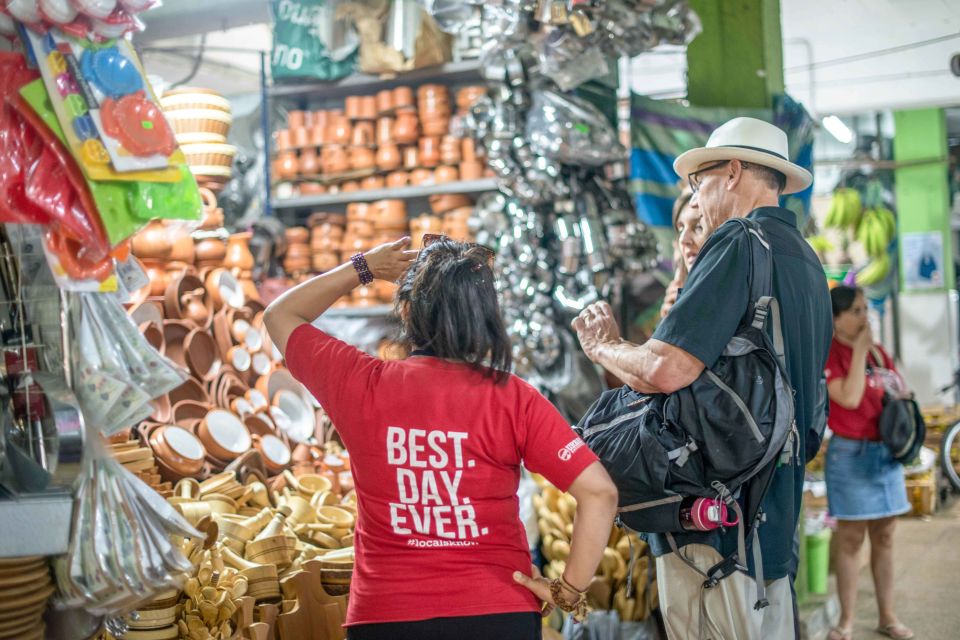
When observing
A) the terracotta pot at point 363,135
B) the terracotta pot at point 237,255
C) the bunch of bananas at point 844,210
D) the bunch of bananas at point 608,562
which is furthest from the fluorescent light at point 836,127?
the bunch of bananas at point 608,562

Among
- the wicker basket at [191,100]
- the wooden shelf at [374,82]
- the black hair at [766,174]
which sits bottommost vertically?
the black hair at [766,174]

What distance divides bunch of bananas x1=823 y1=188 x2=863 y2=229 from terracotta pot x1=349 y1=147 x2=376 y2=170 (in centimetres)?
907

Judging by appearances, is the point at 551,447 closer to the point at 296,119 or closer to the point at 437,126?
the point at 437,126

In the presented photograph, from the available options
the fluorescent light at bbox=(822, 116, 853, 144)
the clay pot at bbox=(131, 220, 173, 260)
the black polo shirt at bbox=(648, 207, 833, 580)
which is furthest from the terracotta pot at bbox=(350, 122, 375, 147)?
the fluorescent light at bbox=(822, 116, 853, 144)

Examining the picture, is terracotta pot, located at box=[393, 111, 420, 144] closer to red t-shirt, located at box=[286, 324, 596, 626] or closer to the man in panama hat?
the man in panama hat

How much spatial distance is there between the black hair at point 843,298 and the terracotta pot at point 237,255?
2.91 m

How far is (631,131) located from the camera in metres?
5.20

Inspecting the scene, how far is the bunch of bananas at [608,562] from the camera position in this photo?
12.8 feet

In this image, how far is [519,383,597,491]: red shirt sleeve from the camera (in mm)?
1981

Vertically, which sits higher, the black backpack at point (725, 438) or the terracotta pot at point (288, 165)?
the terracotta pot at point (288, 165)

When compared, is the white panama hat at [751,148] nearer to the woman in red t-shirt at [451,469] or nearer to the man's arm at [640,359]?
the man's arm at [640,359]

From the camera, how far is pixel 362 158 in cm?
684

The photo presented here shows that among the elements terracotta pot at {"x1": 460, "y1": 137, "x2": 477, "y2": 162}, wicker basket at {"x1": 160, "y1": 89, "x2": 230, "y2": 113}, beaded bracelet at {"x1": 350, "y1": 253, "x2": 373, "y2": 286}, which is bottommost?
beaded bracelet at {"x1": 350, "y1": 253, "x2": 373, "y2": 286}

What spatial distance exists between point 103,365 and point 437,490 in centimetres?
69
